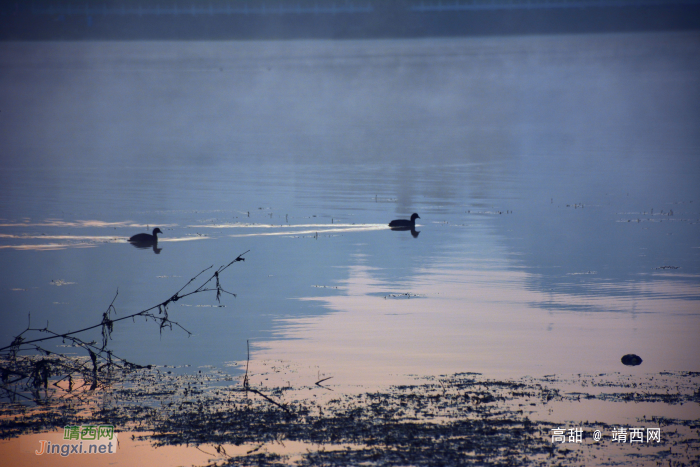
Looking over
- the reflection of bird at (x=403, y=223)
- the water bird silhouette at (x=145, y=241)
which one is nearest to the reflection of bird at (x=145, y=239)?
the water bird silhouette at (x=145, y=241)

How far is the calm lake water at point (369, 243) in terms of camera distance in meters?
13.5

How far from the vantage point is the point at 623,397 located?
1070 cm

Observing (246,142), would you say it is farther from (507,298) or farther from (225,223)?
(507,298)

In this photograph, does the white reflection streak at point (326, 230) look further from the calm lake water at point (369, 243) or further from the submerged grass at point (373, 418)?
the submerged grass at point (373, 418)

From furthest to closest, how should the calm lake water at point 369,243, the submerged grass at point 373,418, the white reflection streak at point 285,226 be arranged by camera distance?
the white reflection streak at point 285,226 → the calm lake water at point 369,243 → the submerged grass at point 373,418

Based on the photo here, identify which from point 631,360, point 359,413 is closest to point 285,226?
point 631,360

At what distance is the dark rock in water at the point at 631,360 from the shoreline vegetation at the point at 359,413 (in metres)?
0.60

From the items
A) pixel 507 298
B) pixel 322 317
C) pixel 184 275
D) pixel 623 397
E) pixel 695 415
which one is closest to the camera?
pixel 695 415

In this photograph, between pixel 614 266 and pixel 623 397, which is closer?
pixel 623 397

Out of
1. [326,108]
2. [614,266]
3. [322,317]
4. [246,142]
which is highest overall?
[326,108]

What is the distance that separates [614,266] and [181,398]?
37.9 ft

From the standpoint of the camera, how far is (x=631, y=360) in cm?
1234

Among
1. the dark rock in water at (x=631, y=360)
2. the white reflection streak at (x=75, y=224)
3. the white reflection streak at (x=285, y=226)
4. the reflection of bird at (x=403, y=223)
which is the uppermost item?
the reflection of bird at (x=403, y=223)

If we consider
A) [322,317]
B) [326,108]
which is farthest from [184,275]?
[326,108]
